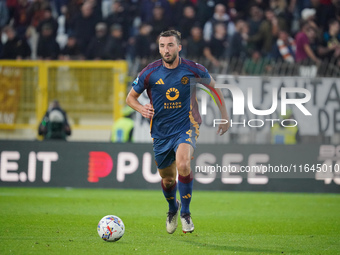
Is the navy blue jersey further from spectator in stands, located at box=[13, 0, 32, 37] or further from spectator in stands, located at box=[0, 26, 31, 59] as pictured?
spectator in stands, located at box=[13, 0, 32, 37]

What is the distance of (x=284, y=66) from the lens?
15.7 meters

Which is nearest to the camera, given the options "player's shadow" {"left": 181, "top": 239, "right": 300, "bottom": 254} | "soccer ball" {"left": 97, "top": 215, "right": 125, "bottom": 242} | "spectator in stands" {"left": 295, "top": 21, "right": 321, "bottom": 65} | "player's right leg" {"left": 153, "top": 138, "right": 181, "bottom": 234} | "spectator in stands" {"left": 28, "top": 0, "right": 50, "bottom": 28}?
"player's shadow" {"left": 181, "top": 239, "right": 300, "bottom": 254}

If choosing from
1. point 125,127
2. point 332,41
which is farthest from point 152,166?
point 332,41

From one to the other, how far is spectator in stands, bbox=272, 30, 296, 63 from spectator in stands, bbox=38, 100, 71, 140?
5444mm

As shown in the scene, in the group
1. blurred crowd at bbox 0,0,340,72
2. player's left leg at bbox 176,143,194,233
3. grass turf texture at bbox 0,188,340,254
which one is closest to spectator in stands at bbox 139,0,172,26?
blurred crowd at bbox 0,0,340,72

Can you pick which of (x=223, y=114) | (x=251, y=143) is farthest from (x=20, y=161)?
(x=223, y=114)

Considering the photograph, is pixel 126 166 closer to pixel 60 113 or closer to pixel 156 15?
pixel 60 113

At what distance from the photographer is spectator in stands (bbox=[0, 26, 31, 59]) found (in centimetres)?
1817

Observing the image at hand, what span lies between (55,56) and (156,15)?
2961 mm

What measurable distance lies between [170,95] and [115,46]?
974 cm

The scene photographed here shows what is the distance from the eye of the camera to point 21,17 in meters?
19.7

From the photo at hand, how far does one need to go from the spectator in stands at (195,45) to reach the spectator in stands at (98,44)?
239 centimetres

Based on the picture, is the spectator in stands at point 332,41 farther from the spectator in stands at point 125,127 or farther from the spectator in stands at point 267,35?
the spectator in stands at point 125,127

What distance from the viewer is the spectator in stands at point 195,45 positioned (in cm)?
1670
